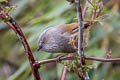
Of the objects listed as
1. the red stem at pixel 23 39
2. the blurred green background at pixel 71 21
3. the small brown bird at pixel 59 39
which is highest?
the red stem at pixel 23 39

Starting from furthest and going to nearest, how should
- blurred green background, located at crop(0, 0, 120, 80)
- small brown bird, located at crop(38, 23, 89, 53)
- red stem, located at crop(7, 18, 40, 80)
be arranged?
blurred green background, located at crop(0, 0, 120, 80), small brown bird, located at crop(38, 23, 89, 53), red stem, located at crop(7, 18, 40, 80)

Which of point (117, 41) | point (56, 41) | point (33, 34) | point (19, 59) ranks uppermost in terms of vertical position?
point (56, 41)

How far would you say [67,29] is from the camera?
1470 mm

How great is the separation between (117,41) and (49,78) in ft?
2.05

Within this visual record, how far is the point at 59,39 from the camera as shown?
4.80 feet

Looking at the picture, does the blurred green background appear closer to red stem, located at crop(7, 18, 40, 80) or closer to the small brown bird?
the small brown bird

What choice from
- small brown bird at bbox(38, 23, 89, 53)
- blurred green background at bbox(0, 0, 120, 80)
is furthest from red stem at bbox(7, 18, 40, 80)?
blurred green background at bbox(0, 0, 120, 80)

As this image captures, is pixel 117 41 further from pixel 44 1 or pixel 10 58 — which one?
pixel 10 58

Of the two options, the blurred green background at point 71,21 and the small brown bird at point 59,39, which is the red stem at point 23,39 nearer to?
the small brown bird at point 59,39

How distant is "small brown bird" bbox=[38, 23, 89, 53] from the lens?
140 cm

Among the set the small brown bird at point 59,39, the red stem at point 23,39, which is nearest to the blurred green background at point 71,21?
the small brown bird at point 59,39

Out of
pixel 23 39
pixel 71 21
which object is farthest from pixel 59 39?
pixel 71 21

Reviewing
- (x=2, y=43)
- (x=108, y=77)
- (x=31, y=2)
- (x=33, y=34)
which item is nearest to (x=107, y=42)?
(x=108, y=77)

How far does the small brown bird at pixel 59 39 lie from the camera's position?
1.40 m
